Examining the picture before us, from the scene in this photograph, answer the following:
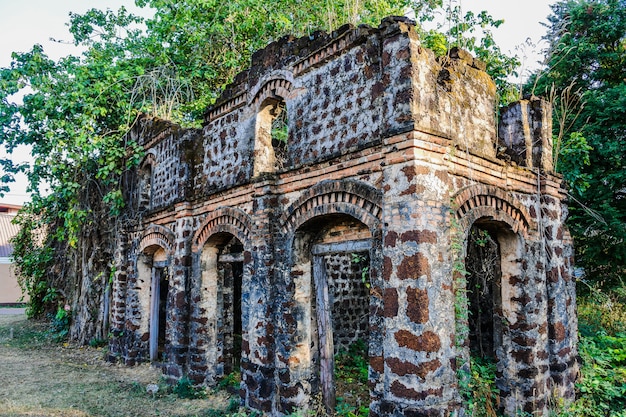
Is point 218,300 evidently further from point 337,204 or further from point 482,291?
point 482,291

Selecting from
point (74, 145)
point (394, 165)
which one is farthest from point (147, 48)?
point (394, 165)

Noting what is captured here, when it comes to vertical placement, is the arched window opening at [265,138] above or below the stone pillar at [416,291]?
above

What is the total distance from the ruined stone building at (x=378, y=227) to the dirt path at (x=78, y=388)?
0.83 m

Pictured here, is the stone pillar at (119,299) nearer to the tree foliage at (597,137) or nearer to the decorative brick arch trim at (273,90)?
the decorative brick arch trim at (273,90)

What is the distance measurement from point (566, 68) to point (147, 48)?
12.6 m

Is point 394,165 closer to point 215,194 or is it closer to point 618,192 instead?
point 215,194

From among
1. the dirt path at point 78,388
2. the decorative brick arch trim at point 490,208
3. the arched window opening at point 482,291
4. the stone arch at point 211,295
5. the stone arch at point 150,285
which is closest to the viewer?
the decorative brick arch trim at point 490,208

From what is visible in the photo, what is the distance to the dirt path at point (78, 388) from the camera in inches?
289

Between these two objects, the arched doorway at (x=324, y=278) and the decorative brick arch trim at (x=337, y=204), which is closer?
the decorative brick arch trim at (x=337, y=204)

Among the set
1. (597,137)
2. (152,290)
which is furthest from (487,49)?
(152,290)

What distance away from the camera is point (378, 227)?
18.1 ft

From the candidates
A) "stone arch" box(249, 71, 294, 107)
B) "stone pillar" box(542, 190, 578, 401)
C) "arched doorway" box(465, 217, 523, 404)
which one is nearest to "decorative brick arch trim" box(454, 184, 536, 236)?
"arched doorway" box(465, 217, 523, 404)

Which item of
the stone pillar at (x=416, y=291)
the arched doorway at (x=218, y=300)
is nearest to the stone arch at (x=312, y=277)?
the stone pillar at (x=416, y=291)

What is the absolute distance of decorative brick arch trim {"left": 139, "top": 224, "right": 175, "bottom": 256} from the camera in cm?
993
